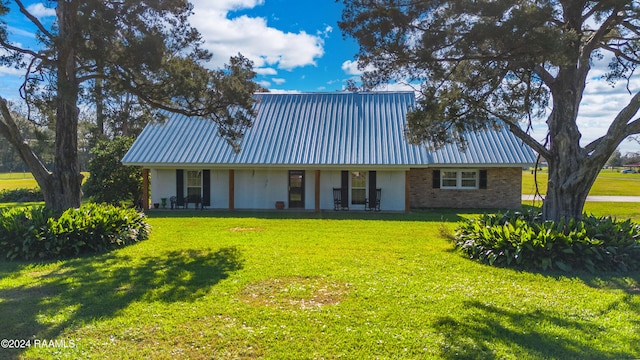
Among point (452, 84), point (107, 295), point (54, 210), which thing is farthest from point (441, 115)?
point (54, 210)

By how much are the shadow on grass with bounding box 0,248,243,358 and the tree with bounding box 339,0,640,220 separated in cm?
536

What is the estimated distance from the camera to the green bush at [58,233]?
8227mm

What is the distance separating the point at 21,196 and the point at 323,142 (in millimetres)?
22381

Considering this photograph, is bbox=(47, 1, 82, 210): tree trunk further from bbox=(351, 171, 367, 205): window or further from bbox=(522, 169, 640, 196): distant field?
bbox=(522, 169, 640, 196): distant field

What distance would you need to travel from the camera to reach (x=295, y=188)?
1805 centimetres

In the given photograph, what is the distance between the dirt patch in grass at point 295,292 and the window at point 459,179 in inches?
529

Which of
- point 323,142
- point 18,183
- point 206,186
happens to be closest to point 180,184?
point 206,186

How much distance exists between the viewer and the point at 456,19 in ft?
22.8

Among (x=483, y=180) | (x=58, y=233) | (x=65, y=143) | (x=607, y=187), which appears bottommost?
(x=58, y=233)

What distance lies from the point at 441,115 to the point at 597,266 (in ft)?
13.8

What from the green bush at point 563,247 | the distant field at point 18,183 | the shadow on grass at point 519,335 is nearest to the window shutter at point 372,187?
the green bush at point 563,247

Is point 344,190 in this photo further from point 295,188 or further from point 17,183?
point 17,183

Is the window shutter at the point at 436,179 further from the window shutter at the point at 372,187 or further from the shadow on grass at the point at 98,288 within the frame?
the shadow on grass at the point at 98,288

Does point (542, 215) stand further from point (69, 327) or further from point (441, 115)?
point (69, 327)
